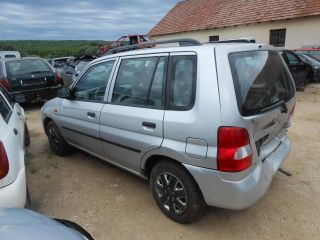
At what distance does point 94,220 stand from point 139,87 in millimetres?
1534

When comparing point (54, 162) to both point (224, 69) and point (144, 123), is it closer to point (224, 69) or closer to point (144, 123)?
point (144, 123)

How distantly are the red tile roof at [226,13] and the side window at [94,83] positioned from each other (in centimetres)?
1715

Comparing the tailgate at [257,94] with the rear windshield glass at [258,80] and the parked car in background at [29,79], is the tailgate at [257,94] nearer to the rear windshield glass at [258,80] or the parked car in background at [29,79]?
the rear windshield glass at [258,80]

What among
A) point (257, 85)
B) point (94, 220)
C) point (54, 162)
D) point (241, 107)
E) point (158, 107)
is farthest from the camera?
point (54, 162)

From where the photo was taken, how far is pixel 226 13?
23266 millimetres

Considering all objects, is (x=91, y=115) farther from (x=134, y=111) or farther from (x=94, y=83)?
(x=134, y=111)

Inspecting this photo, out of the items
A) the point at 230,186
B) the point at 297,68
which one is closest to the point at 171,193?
the point at 230,186

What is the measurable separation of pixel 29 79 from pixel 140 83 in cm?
660

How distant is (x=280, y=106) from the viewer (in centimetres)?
312

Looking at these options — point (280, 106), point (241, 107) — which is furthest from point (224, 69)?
point (280, 106)

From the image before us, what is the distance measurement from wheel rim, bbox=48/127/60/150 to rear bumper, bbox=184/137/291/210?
9.73 ft

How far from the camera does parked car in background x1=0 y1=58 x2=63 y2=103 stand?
28.7 ft

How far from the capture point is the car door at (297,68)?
11.5 m

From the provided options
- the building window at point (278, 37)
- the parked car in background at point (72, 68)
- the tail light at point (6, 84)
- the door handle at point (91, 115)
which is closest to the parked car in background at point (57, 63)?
the parked car in background at point (72, 68)
